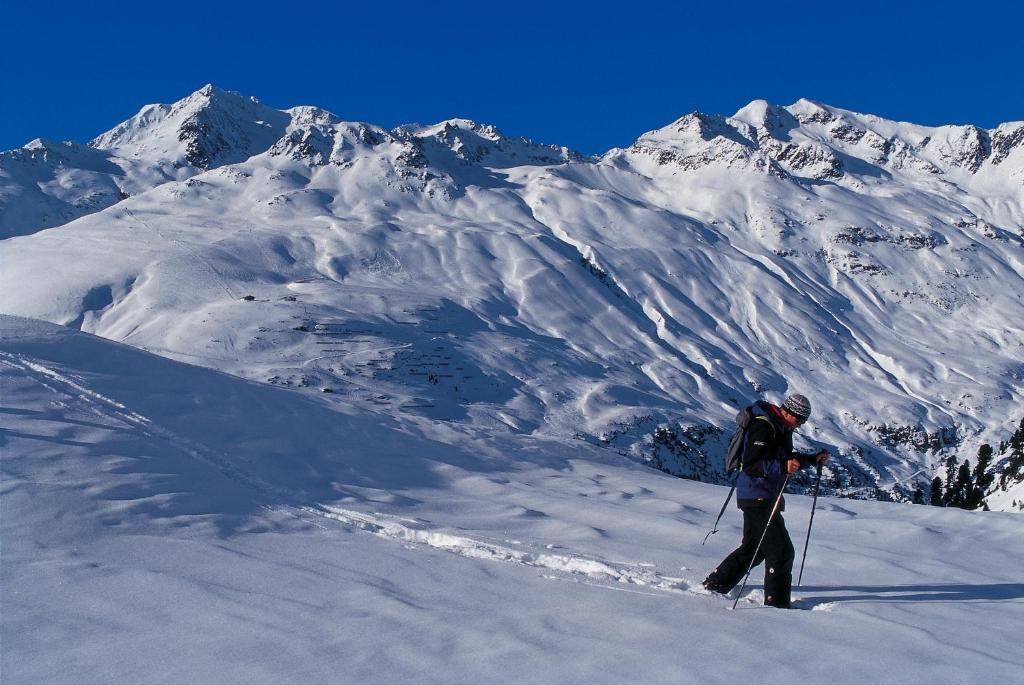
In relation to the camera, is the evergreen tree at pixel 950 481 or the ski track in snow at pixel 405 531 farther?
the evergreen tree at pixel 950 481

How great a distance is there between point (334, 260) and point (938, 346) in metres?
136

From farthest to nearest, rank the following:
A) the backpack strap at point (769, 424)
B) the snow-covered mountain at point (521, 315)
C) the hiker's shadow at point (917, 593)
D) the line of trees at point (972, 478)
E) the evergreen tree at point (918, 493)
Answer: the evergreen tree at point (918, 493)
the snow-covered mountain at point (521, 315)
the line of trees at point (972, 478)
the hiker's shadow at point (917, 593)
the backpack strap at point (769, 424)

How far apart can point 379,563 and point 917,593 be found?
6.14 m

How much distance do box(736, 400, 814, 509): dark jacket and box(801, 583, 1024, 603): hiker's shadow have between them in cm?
129

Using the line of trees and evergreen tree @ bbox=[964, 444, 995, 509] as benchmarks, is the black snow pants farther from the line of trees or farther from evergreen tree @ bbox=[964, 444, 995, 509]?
the line of trees

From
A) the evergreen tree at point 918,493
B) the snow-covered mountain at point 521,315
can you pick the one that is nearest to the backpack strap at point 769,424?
the snow-covered mountain at point 521,315

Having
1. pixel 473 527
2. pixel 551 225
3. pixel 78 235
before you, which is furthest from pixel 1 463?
pixel 551 225

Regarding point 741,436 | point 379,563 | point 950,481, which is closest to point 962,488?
point 950,481

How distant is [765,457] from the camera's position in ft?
27.8

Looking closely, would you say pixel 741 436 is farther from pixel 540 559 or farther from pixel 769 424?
pixel 540 559

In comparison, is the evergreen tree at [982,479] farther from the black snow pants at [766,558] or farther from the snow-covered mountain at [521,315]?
the black snow pants at [766,558]

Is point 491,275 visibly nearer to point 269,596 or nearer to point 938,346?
point 938,346

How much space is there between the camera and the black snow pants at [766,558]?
26.8 feet

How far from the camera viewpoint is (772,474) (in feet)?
27.9
